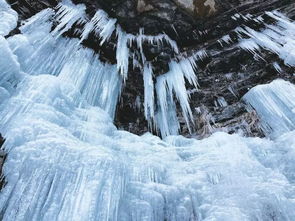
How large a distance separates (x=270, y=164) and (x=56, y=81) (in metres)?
3.07

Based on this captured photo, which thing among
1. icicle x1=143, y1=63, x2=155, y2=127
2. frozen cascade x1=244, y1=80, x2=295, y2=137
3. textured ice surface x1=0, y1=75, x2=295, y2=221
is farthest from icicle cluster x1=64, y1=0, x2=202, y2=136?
textured ice surface x1=0, y1=75, x2=295, y2=221

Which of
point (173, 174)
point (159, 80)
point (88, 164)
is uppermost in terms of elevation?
point (88, 164)

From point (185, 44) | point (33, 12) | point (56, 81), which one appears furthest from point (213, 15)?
point (56, 81)

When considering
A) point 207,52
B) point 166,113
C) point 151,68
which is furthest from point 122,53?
point 207,52

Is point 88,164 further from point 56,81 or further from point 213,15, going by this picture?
point 213,15

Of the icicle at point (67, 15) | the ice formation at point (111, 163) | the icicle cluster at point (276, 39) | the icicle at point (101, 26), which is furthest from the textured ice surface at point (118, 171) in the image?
the icicle cluster at point (276, 39)

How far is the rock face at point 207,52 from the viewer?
20.0 ft

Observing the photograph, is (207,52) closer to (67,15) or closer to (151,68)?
(151,68)

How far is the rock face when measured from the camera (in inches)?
240

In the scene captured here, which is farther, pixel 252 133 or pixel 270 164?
pixel 252 133

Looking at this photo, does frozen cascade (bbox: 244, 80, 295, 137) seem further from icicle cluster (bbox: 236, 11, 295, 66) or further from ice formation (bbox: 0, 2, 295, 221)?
icicle cluster (bbox: 236, 11, 295, 66)

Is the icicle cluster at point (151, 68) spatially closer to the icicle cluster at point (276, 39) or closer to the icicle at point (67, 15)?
the icicle at point (67, 15)

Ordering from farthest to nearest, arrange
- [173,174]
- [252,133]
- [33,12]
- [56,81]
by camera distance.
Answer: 1. [33,12]
2. [252,133]
3. [56,81]
4. [173,174]

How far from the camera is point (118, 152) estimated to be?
4301 millimetres
